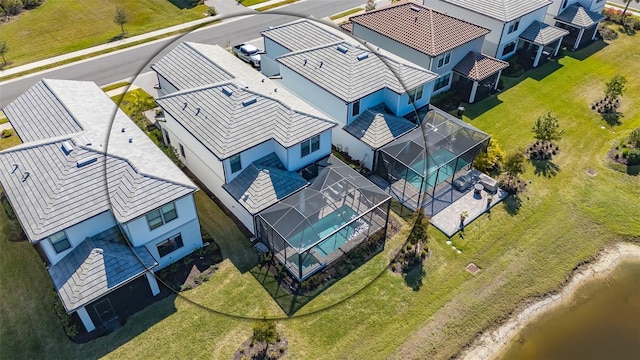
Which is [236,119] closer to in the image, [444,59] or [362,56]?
[362,56]

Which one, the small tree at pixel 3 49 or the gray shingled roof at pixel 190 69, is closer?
the gray shingled roof at pixel 190 69

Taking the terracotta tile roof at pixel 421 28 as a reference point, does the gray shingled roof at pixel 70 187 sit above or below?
below

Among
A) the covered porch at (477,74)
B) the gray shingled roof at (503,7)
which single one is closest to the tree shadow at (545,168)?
the covered porch at (477,74)

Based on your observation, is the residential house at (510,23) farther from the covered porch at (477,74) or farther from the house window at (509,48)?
the covered porch at (477,74)

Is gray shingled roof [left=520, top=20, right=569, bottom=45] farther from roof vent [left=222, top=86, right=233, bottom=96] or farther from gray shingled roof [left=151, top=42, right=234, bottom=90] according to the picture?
roof vent [left=222, top=86, right=233, bottom=96]

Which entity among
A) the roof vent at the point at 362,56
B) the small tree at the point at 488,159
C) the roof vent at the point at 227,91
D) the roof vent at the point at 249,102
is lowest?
the small tree at the point at 488,159

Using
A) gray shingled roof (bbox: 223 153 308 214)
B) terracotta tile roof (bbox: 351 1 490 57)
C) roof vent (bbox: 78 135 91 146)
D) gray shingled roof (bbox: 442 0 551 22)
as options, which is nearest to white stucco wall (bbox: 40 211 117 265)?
roof vent (bbox: 78 135 91 146)
